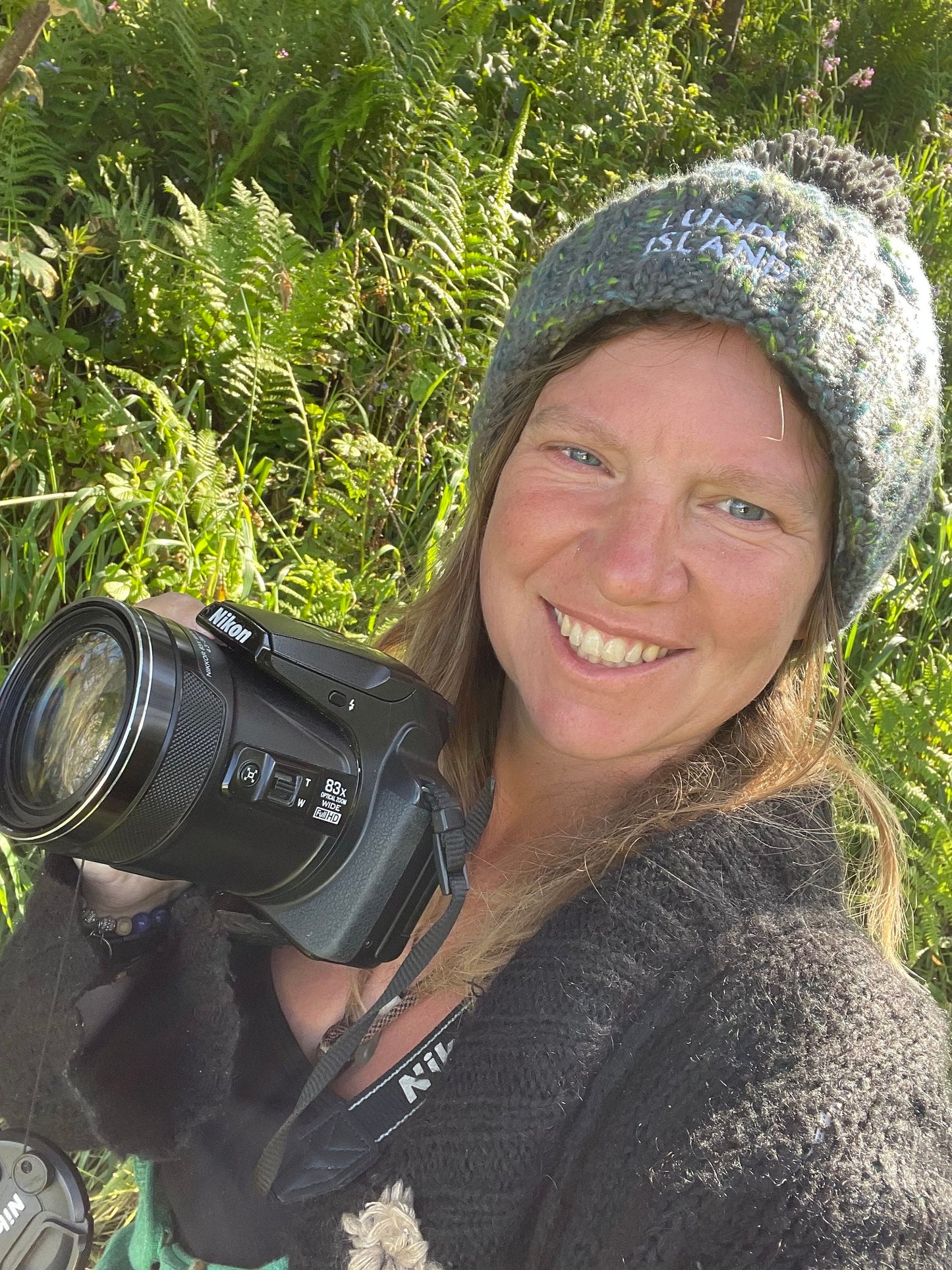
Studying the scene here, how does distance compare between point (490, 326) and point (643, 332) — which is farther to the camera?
point (490, 326)

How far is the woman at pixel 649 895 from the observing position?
931 millimetres

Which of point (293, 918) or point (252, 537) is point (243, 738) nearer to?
point (293, 918)

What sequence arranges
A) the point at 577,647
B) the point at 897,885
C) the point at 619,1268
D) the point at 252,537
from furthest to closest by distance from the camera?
the point at 252,537
the point at 897,885
the point at 577,647
the point at 619,1268

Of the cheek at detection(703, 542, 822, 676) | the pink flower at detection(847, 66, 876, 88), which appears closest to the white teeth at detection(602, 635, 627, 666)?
the cheek at detection(703, 542, 822, 676)

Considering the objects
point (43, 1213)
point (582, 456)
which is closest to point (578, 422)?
point (582, 456)

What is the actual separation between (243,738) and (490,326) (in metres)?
2.30

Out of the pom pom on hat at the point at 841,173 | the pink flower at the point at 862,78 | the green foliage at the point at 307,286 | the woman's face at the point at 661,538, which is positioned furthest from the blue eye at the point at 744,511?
the pink flower at the point at 862,78

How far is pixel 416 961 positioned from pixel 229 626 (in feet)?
1.36

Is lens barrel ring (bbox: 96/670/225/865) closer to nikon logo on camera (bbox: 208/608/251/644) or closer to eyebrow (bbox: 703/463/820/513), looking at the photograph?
nikon logo on camera (bbox: 208/608/251/644)

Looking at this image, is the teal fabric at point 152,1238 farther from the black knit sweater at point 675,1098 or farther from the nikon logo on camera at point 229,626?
the nikon logo on camera at point 229,626

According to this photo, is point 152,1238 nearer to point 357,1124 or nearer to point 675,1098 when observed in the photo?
point 357,1124

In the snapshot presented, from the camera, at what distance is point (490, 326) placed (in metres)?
3.10

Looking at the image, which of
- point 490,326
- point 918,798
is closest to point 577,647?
point 918,798

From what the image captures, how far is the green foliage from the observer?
252 centimetres
